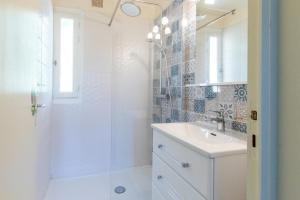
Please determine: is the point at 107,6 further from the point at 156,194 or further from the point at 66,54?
the point at 156,194

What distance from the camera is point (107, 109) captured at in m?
2.87

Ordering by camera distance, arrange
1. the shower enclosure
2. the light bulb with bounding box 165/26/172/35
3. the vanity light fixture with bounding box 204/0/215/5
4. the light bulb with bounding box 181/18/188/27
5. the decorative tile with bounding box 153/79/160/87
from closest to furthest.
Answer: the vanity light fixture with bounding box 204/0/215/5, the light bulb with bounding box 181/18/188/27, the light bulb with bounding box 165/26/172/35, the shower enclosure, the decorative tile with bounding box 153/79/160/87

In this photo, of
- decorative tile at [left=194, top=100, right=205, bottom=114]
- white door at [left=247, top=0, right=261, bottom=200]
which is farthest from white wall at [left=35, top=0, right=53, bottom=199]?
white door at [left=247, top=0, right=261, bottom=200]

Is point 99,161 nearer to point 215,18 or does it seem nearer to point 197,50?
point 197,50

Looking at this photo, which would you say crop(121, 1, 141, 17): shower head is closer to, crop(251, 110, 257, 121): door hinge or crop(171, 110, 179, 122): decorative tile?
crop(171, 110, 179, 122): decorative tile

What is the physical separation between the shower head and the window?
60cm

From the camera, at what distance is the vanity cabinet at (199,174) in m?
1.05

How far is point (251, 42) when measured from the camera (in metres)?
0.60

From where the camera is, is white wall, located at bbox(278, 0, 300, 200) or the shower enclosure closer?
white wall, located at bbox(278, 0, 300, 200)

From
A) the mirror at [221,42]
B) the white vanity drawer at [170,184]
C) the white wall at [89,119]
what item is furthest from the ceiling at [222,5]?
the white wall at [89,119]

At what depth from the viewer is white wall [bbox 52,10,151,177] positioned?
2.70 meters

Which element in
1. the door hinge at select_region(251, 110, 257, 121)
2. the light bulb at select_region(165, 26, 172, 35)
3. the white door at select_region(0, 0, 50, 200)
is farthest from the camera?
the light bulb at select_region(165, 26, 172, 35)

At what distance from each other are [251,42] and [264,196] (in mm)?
402

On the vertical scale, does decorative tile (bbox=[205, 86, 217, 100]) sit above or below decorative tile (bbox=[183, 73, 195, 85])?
below
